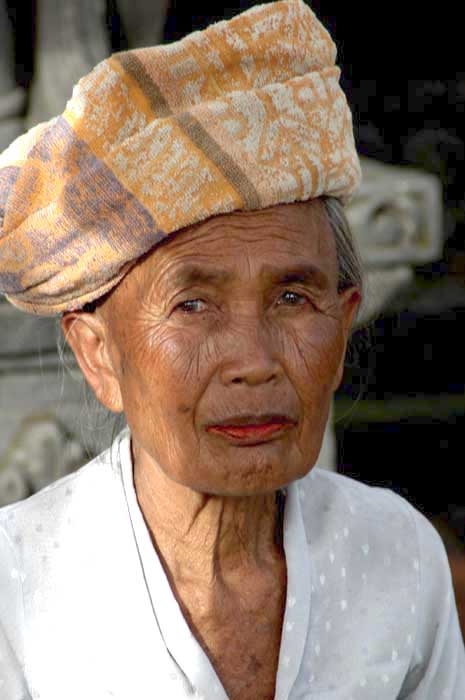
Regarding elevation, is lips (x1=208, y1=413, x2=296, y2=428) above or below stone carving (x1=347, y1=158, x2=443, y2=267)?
above

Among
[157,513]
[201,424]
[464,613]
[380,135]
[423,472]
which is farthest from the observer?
[423,472]

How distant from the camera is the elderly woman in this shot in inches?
86.7

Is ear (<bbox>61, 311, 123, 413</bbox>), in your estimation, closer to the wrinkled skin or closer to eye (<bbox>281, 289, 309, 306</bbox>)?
the wrinkled skin

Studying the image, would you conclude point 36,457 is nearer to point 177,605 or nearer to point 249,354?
point 177,605

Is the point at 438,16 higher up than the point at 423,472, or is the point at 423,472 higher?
the point at 438,16

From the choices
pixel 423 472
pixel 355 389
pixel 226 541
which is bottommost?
pixel 423 472

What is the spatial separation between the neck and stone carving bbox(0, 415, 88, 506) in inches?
72.5

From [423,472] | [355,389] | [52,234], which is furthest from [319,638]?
[423,472]

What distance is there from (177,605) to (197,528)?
160 millimetres

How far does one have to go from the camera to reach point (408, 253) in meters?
4.30

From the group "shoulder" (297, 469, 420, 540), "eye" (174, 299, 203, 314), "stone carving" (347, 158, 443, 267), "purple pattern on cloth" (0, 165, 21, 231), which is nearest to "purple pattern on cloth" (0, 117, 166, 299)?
"purple pattern on cloth" (0, 165, 21, 231)

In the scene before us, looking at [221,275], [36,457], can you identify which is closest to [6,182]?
[221,275]

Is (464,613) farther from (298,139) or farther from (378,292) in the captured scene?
(298,139)

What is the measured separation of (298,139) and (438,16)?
3.41 m
